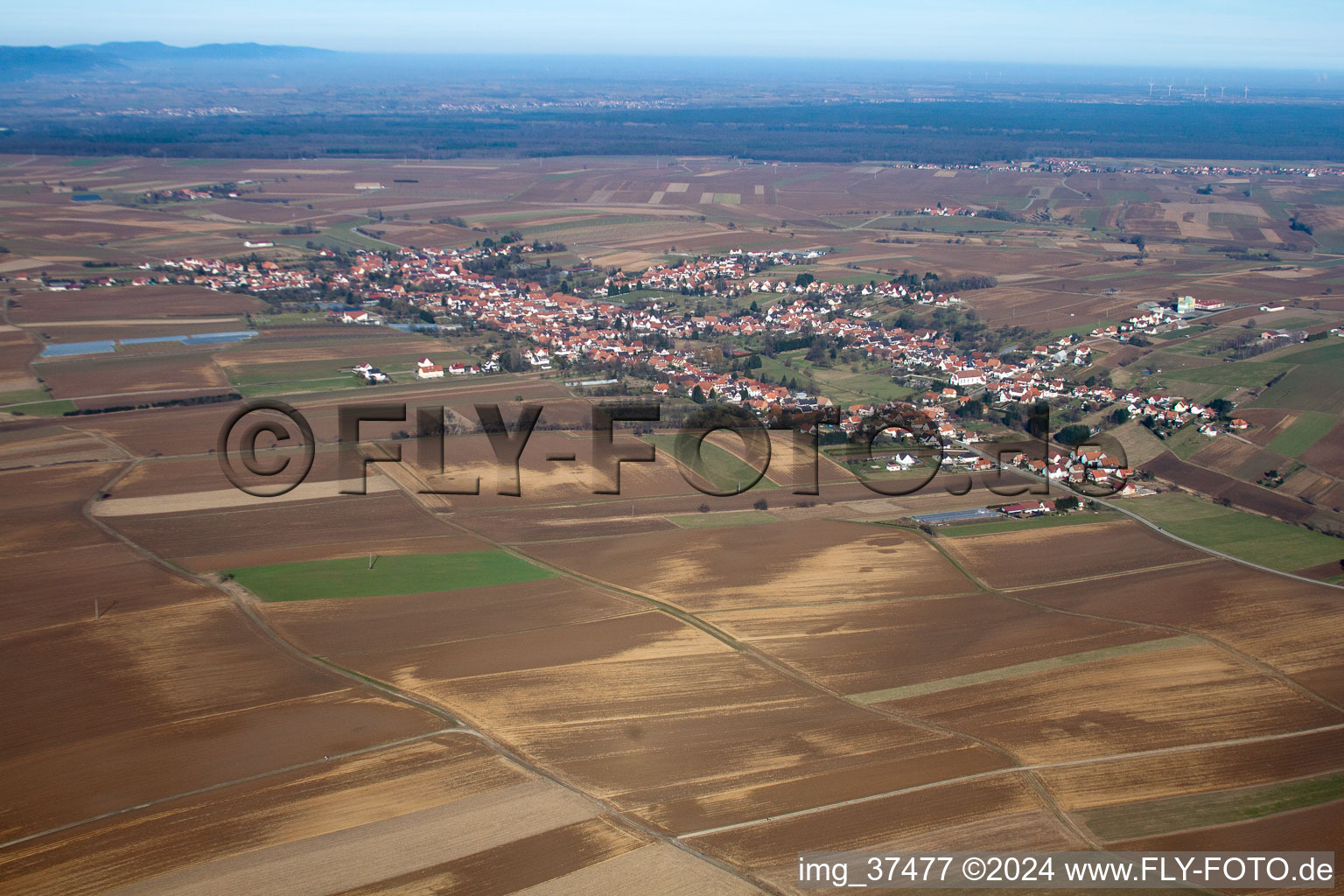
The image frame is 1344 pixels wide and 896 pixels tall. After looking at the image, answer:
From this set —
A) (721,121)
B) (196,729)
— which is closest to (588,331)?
(196,729)

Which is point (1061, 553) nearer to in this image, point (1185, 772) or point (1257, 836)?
point (1185, 772)

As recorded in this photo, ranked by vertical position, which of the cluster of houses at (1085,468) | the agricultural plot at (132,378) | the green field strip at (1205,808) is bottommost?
the green field strip at (1205,808)

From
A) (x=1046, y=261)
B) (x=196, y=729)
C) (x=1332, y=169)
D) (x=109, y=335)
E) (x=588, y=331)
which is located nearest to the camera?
(x=196, y=729)

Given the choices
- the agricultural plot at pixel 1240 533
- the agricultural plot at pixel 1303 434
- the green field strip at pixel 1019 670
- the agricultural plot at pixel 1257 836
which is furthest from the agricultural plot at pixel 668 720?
the agricultural plot at pixel 1303 434

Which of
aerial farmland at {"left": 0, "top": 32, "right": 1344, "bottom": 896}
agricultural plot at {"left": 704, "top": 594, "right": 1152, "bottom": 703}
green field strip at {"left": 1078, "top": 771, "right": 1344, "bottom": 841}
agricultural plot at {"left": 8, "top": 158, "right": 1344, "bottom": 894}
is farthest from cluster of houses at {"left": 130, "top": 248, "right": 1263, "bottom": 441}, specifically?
green field strip at {"left": 1078, "top": 771, "right": 1344, "bottom": 841}

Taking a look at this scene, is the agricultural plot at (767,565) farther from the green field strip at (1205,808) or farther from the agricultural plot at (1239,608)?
the green field strip at (1205,808)

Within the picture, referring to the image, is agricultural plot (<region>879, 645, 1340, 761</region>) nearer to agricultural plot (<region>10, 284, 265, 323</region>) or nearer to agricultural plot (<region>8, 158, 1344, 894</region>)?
agricultural plot (<region>8, 158, 1344, 894</region>)

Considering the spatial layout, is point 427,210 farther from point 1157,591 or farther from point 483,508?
point 1157,591
